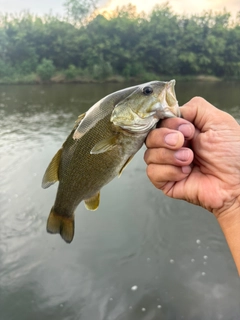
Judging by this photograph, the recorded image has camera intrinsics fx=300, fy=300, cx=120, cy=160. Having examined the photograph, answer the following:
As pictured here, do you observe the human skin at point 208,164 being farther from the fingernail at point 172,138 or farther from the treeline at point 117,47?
the treeline at point 117,47

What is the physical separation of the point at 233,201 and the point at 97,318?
294cm

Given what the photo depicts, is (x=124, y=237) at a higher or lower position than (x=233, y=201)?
lower

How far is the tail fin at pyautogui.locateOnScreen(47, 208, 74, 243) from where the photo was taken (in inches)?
95.0

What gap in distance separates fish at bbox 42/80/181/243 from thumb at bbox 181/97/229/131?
0.24m

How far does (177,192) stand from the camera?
7.59 ft

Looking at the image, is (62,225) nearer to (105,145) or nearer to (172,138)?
(105,145)

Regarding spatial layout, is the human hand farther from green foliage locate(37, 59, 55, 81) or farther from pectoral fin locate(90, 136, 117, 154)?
green foliage locate(37, 59, 55, 81)

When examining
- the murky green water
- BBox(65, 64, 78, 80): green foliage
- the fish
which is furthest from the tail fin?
BBox(65, 64, 78, 80): green foliage

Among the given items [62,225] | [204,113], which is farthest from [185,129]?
[62,225]

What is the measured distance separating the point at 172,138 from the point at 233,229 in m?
0.86

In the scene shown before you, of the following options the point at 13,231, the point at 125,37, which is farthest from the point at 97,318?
the point at 125,37

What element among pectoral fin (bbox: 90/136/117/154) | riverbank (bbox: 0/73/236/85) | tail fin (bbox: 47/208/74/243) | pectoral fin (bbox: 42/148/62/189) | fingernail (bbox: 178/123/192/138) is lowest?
riverbank (bbox: 0/73/236/85)

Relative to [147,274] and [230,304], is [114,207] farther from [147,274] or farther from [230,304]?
[230,304]

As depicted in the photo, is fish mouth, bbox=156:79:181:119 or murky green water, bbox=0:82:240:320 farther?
murky green water, bbox=0:82:240:320
